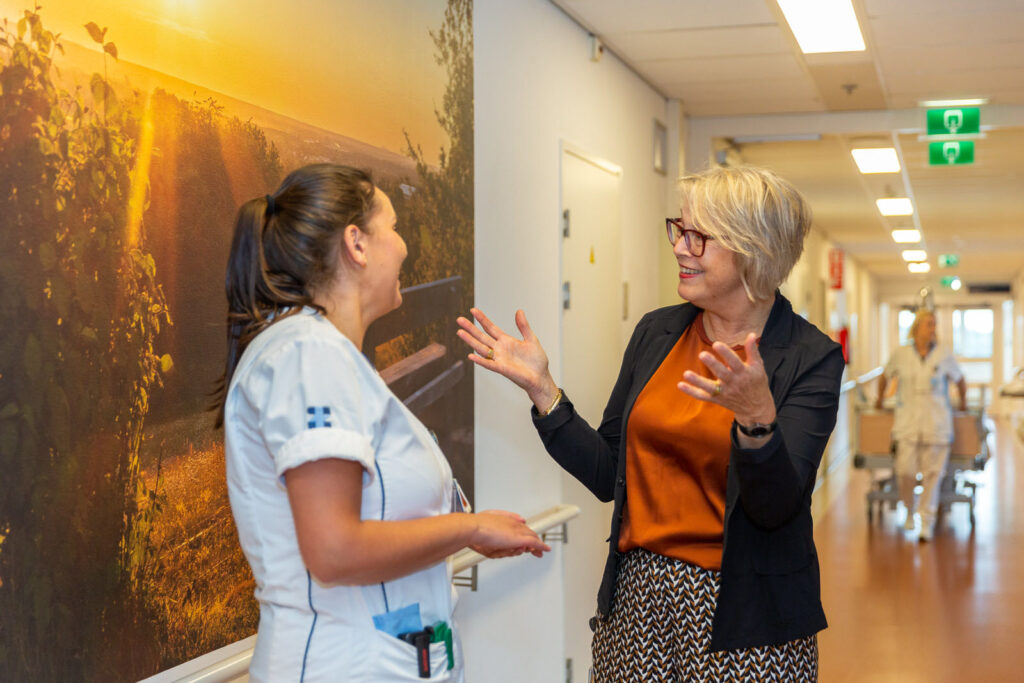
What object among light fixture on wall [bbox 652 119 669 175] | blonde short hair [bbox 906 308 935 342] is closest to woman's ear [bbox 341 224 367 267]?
light fixture on wall [bbox 652 119 669 175]

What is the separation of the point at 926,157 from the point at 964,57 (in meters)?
3.40

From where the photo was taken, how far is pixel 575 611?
483cm

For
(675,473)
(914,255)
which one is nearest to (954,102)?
(675,473)

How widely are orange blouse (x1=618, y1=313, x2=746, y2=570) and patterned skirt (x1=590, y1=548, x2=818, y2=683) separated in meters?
0.04

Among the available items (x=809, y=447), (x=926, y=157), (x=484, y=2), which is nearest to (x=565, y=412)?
(x=809, y=447)

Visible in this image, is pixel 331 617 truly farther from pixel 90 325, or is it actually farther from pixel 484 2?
pixel 484 2

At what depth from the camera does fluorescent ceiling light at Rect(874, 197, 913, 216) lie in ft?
34.7

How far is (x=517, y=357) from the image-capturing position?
2072mm

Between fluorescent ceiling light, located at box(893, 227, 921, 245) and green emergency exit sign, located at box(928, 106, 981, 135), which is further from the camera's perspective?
fluorescent ceiling light, located at box(893, 227, 921, 245)

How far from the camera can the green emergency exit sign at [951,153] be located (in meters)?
6.42

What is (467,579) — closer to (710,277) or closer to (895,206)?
(710,277)

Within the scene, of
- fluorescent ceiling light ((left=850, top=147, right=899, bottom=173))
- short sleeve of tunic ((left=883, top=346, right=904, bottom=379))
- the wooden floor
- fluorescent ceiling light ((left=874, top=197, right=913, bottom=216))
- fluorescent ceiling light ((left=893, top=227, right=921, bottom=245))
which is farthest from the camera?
fluorescent ceiling light ((left=893, top=227, right=921, bottom=245))

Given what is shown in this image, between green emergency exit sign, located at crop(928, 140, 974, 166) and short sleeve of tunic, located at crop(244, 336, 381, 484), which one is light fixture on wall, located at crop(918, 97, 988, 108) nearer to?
green emergency exit sign, located at crop(928, 140, 974, 166)

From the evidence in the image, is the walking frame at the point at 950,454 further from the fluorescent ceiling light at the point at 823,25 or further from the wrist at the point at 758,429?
the wrist at the point at 758,429
